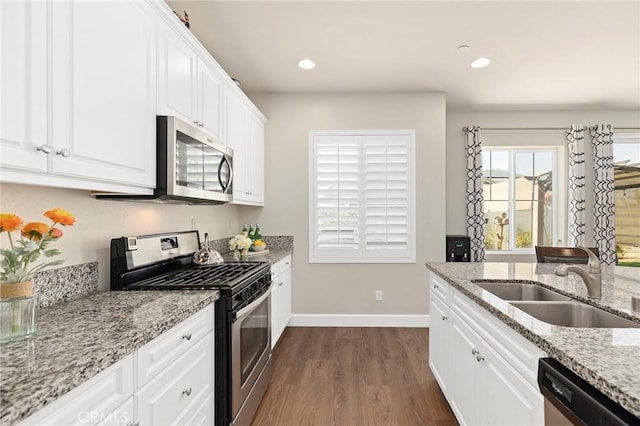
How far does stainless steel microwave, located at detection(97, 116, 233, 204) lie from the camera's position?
166cm

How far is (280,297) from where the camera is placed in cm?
321

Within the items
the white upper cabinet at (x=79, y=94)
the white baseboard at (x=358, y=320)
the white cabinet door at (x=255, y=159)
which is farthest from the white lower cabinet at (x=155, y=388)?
the white baseboard at (x=358, y=320)

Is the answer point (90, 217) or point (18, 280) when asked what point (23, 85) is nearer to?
point (18, 280)

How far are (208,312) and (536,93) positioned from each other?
169 inches

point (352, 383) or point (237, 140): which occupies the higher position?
point (237, 140)

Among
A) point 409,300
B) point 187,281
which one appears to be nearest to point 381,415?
point 187,281

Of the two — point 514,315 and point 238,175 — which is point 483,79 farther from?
point 514,315

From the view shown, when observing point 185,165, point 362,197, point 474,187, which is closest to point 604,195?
point 474,187

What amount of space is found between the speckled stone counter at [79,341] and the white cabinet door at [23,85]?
0.50m

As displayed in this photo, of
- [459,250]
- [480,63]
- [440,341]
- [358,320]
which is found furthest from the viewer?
[459,250]

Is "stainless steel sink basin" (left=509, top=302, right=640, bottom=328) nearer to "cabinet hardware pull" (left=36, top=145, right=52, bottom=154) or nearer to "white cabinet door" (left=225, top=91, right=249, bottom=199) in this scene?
"cabinet hardware pull" (left=36, top=145, right=52, bottom=154)

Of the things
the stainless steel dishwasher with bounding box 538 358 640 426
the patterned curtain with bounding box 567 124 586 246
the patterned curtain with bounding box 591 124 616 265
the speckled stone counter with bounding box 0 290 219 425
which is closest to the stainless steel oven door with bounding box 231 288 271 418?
the speckled stone counter with bounding box 0 290 219 425

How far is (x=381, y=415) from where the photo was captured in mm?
2156

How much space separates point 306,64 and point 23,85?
8.18 feet
